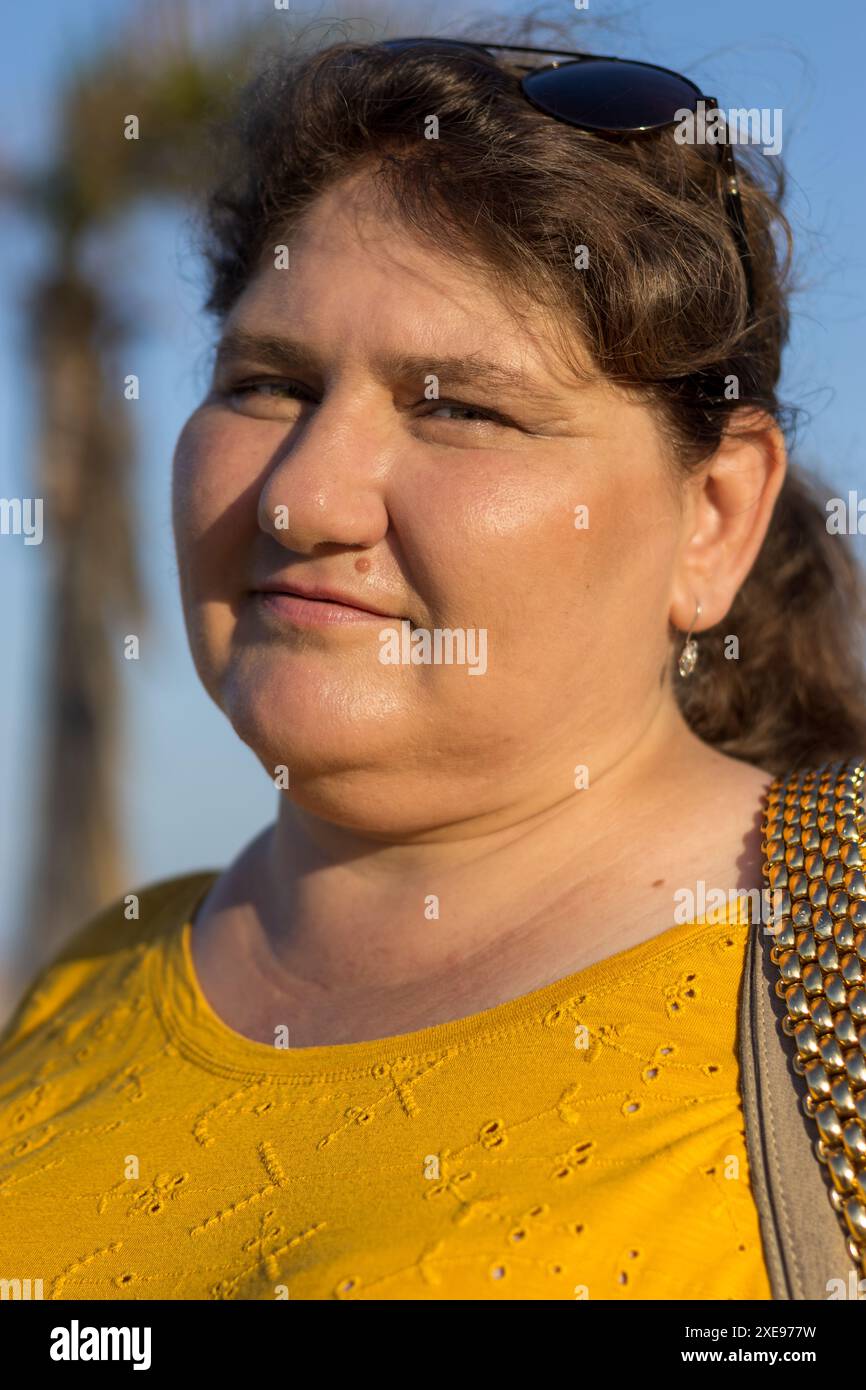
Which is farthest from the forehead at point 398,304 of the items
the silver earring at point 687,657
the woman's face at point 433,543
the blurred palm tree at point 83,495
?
the blurred palm tree at point 83,495

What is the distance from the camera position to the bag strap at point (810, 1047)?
5.24 feet

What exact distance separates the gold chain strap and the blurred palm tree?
7597 millimetres

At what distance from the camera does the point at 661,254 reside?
2.14 meters

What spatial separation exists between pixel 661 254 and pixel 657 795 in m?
0.86

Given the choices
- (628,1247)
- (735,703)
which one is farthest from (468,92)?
(628,1247)

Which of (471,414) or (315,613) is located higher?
(471,414)

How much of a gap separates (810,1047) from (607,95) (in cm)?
147

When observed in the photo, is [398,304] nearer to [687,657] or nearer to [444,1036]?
[687,657]

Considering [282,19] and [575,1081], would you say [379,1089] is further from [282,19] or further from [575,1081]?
[282,19]

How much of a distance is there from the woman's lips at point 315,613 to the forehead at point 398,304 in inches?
15.0

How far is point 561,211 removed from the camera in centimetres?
208

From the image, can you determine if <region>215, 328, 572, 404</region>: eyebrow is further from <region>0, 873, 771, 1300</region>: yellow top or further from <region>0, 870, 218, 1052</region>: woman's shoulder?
<region>0, 870, 218, 1052</region>: woman's shoulder

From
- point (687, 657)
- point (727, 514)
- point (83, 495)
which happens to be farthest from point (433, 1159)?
point (83, 495)

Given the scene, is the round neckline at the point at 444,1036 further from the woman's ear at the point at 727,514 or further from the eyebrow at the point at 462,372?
the eyebrow at the point at 462,372
